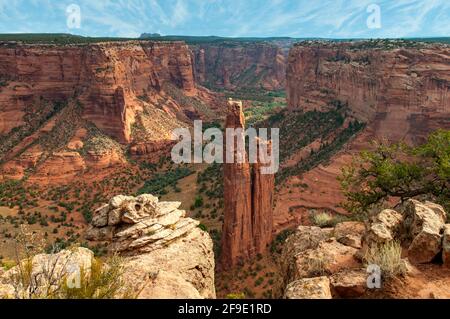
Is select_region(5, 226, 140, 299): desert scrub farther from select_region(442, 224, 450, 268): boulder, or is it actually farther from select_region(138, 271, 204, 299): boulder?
select_region(442, 224, 450, 268): boulder

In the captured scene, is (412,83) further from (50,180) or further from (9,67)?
(9,67)

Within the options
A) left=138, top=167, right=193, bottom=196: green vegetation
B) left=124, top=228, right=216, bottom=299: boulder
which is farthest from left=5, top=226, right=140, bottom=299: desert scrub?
left=138, top=167, right=193, bottom=196: green vegetation

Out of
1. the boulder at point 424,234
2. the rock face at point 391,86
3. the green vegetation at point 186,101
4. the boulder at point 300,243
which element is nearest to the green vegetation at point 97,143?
the rock face at point 391,86

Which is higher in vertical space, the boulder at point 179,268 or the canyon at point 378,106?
the canyon at point 378,106

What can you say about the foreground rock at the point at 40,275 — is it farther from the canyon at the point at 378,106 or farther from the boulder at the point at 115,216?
the canyon at the point at 378,106

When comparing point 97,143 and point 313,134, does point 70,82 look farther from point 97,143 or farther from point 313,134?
point 313,134

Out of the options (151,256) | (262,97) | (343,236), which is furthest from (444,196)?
(262,97)
